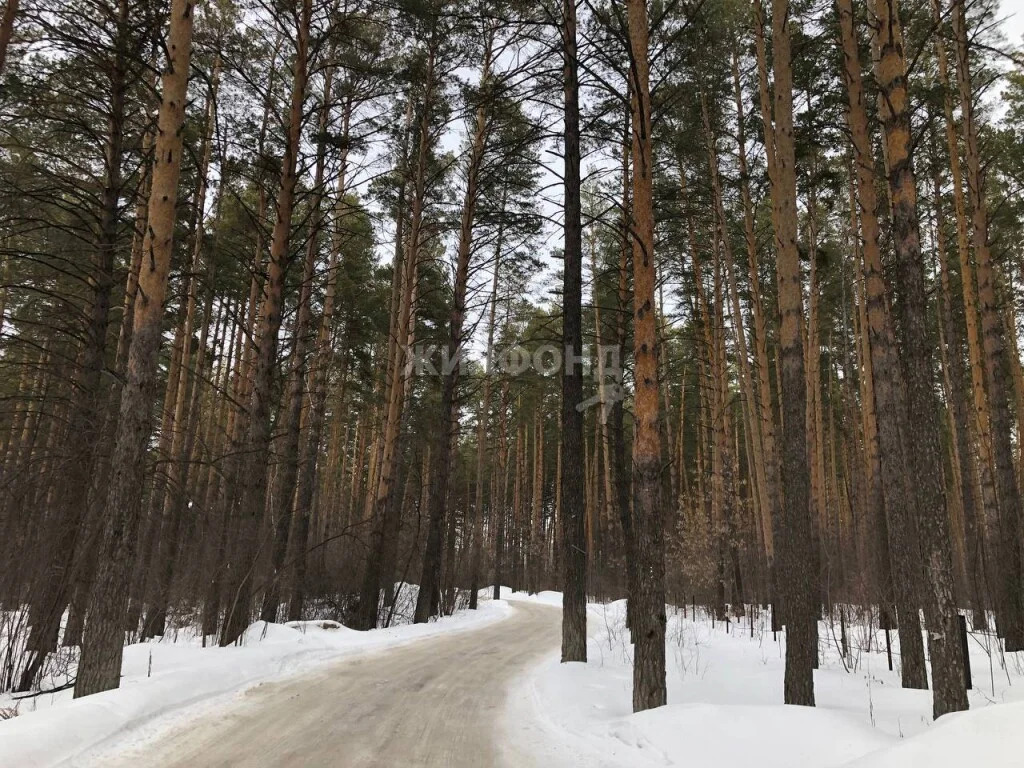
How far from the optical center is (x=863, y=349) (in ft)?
53.1

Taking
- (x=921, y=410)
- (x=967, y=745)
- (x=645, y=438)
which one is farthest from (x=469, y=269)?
(x=967, y=745)

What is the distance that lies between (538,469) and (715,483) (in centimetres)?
1816

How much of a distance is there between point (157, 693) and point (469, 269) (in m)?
12.0

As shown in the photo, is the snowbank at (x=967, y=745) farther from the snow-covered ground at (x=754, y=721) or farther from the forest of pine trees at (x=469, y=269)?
the forest of pine trees at (x=469, y=269)

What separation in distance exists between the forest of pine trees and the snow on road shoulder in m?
0.63

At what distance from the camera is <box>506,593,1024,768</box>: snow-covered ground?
124 inches

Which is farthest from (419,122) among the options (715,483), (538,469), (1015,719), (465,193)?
(538,469)

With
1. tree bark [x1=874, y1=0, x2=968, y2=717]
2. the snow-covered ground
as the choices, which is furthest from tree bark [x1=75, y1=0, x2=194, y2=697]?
tree bark [x1=874, y1=0, x2=968, y2=717]

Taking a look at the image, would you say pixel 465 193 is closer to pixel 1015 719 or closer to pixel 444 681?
pixel 444 681

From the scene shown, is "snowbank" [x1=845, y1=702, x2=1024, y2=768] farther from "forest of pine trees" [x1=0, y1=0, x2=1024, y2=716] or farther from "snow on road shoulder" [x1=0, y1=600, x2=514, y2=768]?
"snow on road shoulder" [x1=0, y1=600, x2=514, y2=768]

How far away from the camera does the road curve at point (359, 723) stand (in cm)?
423

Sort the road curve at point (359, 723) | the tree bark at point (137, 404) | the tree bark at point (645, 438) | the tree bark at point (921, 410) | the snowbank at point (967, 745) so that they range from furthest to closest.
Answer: the tree bark at point (645, 438) → the tree bark at point (137, 404) → the tree bark at point (921, 410) → the road curve at point (359, 723) → the snowbank at point (967, 745)

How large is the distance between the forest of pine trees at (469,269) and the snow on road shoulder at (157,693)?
0.63 metres

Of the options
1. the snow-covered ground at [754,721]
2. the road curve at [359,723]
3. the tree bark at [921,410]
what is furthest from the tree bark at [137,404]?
the tree bark at [921,410]
